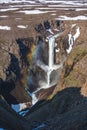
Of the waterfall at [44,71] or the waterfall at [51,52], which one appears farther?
the waterfall at [51,52]

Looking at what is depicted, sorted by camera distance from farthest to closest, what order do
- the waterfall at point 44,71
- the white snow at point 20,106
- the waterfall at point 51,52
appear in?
1. the waterfall at point 51,52
2. the waterfall at point 44,71
3. the white snow at point 20,106

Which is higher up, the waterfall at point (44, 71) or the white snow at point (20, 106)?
the white snow at point (20, 106)

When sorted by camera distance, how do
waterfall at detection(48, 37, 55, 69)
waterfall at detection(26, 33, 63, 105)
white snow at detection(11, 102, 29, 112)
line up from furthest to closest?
1. waterfall at detection(48, 37, 55, 69)
2. waterfall at detection(26, 33, 63, 105)
3. white snow at detection(11, 102, 29, 112)

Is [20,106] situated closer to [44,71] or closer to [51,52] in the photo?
[44,71]

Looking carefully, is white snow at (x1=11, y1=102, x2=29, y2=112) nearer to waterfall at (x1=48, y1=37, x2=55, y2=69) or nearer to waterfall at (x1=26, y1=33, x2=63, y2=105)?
waterfall at (x1=26, y1=33, x2=63, y2=105)

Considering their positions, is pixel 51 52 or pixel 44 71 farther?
pixel 51 52

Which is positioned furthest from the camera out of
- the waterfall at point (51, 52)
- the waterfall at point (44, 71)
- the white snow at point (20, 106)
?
the waterfall at point (51, 52)

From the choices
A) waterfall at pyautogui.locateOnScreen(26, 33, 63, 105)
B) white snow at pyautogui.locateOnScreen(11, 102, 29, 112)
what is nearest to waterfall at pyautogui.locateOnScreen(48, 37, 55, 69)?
waterfall at pyautogui.locateOnScreen(26, 33, 63, 105)

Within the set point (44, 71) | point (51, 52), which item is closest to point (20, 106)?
point (44, 71)

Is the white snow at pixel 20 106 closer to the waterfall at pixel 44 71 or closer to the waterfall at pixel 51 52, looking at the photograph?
the waterfall at pixel 44 71

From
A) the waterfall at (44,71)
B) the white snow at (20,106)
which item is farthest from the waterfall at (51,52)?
the white snow at (20,106)

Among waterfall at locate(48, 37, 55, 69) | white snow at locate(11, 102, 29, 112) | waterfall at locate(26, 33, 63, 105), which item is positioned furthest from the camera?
waterfall at locate(48, 37, 55, 69)

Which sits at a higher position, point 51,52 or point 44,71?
point 51,52
